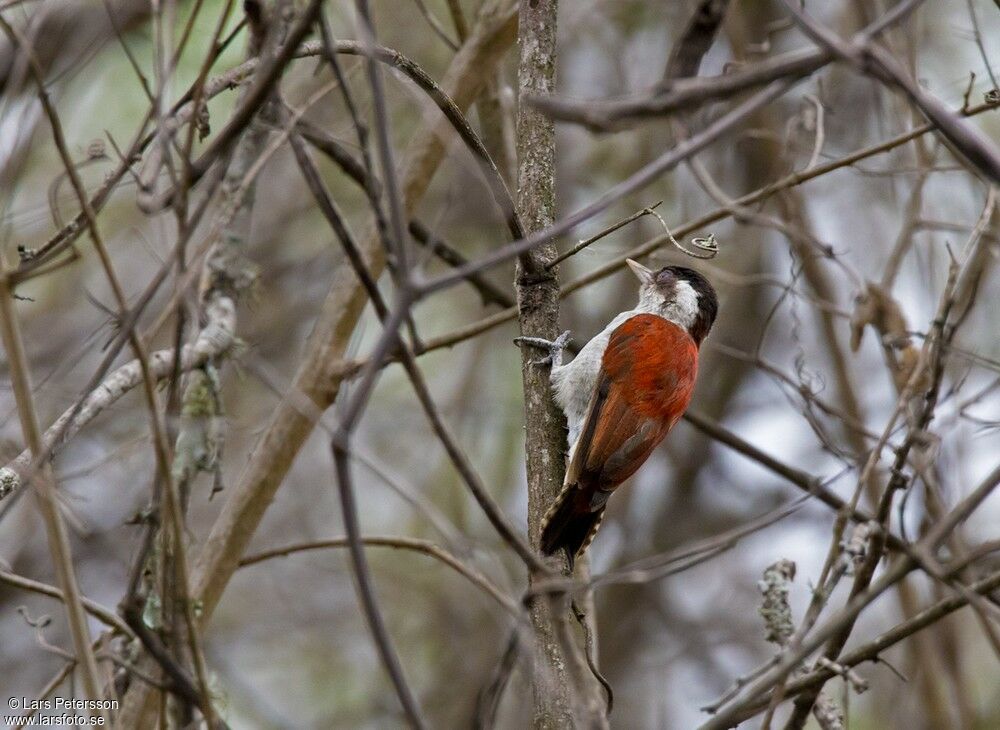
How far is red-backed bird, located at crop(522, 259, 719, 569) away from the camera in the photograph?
13.5ft

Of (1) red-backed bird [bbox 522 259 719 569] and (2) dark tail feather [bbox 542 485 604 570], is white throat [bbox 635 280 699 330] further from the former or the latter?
(2) dark tail feather [bbox 542 485 604 570]

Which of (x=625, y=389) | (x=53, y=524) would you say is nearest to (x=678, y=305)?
(x=625, y=389)

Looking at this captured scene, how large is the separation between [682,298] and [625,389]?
0.88m

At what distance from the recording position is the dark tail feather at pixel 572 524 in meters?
3.67

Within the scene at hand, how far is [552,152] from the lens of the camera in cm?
346

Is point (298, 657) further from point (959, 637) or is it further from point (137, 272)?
point (959, 637)

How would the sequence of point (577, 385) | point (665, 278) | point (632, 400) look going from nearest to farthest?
point (577, 385)
point (632, 400)
point (665, 278)

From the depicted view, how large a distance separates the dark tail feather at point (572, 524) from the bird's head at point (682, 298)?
149 centimetres

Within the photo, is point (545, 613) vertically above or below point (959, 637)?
below

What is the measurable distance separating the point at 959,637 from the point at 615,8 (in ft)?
16.6

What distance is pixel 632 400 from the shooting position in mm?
4645

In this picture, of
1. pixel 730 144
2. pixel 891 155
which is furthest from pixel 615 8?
pixel 891 155

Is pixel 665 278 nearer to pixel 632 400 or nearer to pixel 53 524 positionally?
pixel 632 400

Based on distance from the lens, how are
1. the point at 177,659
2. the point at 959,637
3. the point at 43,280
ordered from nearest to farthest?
the point at 177,659, the point at 959,637, the point at 43,280
